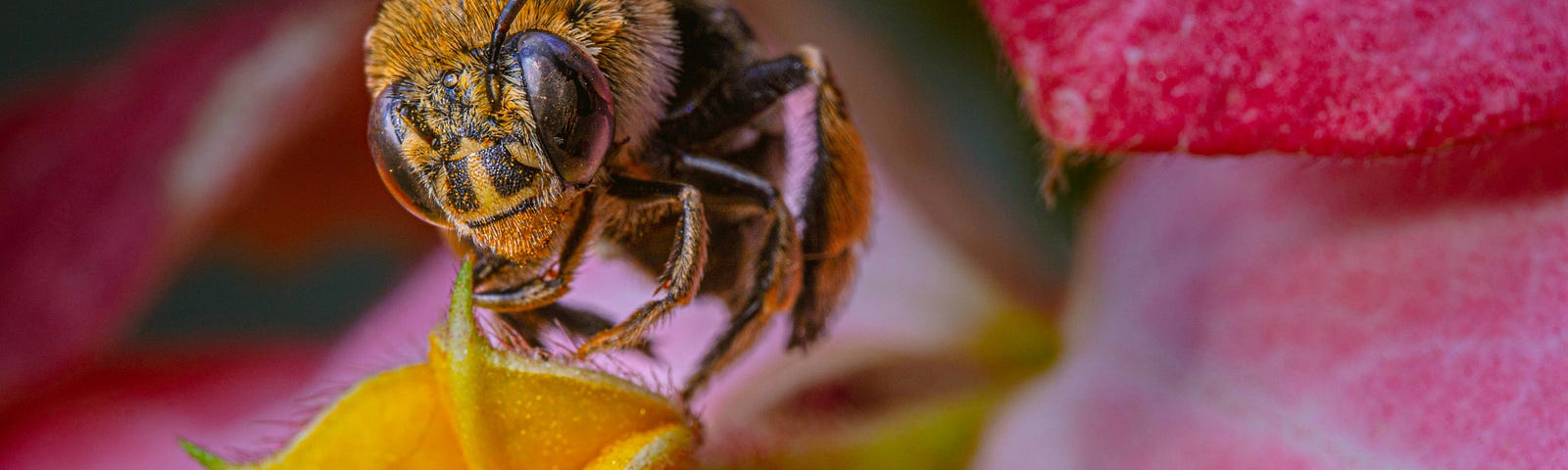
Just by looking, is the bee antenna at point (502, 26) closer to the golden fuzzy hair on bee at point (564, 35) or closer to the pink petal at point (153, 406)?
the golden fuzzy hair on bee at point (564, 35)

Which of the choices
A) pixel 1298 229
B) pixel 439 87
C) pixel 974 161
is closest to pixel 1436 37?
pixel 1298 229

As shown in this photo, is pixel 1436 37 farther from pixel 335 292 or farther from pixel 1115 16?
pixel 335 292

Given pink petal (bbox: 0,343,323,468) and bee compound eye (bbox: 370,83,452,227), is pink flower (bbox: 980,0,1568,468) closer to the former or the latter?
bee compound eye (bbox: 370,83,452,227)

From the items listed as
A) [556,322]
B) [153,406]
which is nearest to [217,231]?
[153,406]

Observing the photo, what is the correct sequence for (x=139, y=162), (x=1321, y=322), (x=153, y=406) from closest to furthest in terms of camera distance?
1. (x=1321, y=322)
2. (x=139, y=162)
3. (x=153, y=406)

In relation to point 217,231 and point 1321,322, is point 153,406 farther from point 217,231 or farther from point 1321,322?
point 1321,322

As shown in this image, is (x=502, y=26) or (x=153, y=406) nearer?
(x=502, y=26)

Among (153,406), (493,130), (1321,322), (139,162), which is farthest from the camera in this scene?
(153,406)

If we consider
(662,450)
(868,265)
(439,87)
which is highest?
(439,87)
